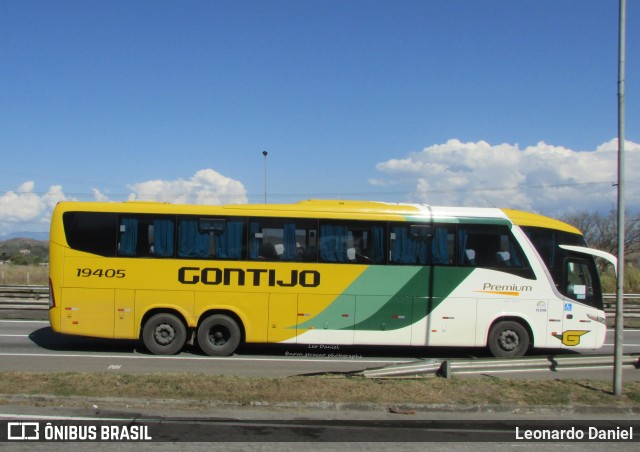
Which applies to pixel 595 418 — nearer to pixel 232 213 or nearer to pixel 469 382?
pixel 469 382

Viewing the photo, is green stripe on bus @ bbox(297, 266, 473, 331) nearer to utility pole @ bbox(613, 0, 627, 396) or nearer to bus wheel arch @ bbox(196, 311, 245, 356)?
bus wheel arch @ bbox(196, 311, 245, 356)

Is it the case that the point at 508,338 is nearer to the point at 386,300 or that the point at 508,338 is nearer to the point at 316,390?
the point at 386,300

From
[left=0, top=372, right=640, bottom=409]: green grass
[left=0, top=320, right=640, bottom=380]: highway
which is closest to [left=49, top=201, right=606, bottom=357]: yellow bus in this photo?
[left=0, top=320, right=640, bottom=380]: highway

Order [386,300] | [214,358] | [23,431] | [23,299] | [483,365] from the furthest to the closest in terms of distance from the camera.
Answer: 1. [23,299]
2. [386,300]
3. [214,358]
4. [483,365]
5. [23,431]

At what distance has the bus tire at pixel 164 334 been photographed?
12.7 m

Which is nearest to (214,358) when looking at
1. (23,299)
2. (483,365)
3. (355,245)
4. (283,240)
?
(283,240)

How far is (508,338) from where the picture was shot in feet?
42.0

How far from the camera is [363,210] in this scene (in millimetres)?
12945

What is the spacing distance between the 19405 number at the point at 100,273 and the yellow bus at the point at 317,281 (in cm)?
4

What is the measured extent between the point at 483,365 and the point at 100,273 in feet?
26.7

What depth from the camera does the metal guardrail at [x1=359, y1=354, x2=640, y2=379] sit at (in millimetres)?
9688

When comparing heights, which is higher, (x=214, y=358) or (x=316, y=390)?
(x=316, y=390)

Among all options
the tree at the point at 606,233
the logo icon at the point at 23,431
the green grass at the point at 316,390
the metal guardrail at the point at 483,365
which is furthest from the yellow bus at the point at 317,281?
the tree at the point at 606,233

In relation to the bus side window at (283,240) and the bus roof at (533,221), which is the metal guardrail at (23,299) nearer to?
the bus side window at (283,240)
